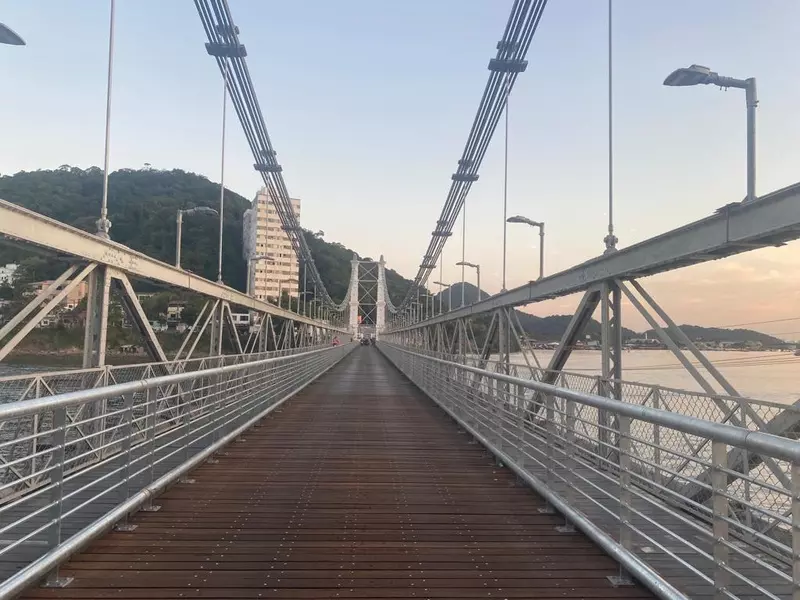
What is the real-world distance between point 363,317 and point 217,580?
345 ft

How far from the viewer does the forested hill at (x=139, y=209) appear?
19.5 m

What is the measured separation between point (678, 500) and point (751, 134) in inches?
131

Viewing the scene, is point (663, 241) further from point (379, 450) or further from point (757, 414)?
point (379, 450)

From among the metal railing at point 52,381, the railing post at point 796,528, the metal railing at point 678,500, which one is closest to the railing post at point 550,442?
the metal railing at point 678,500

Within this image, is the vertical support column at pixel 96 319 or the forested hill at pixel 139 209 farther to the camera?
the forested hill at pixel 139 209

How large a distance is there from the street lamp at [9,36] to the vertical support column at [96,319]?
306cm

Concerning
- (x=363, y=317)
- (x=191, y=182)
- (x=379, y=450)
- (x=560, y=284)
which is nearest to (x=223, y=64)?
(x=560, y=284)

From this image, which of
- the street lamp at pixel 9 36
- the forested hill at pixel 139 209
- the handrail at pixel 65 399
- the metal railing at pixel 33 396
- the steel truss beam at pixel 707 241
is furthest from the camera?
the forested hill at pixel 139 209

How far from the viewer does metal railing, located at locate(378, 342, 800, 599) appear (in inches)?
87.6

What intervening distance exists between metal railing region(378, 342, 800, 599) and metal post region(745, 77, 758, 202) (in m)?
2.26

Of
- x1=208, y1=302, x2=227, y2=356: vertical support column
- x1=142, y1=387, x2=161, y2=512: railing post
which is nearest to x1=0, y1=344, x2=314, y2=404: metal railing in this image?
x1=142, y1=387, x2=161, y2=512: railing post

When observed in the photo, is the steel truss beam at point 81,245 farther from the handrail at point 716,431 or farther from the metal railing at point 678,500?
the handrail at point 716,431

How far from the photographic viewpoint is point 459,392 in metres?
8.62

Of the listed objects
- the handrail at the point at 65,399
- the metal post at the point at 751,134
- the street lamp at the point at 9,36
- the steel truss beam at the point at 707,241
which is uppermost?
the street lamp at the point at 9,36
